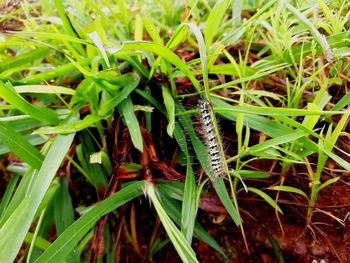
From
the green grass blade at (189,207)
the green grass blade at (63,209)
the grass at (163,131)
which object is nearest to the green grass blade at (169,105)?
the grass at (163,131)

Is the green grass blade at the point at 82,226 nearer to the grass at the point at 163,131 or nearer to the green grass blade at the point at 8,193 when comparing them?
the grass at the point at 163,131

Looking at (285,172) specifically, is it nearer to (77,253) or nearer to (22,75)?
(77,253)

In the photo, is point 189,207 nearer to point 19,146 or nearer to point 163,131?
point 163,131

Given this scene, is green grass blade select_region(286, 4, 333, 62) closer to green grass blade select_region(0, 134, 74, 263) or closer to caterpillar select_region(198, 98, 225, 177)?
caterpillar select_region(198, 98, 225, 177)

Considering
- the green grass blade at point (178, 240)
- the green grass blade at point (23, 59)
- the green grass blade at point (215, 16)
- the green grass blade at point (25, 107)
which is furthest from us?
the green grass blade at point (23, 59)

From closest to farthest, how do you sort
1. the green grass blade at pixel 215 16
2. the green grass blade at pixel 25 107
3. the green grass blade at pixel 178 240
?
the green grass blade at pixel 178 240 → the green grass blade at pixel 25 107 → the green grass blade at pixel 215 16

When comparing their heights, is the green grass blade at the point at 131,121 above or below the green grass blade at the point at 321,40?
below
